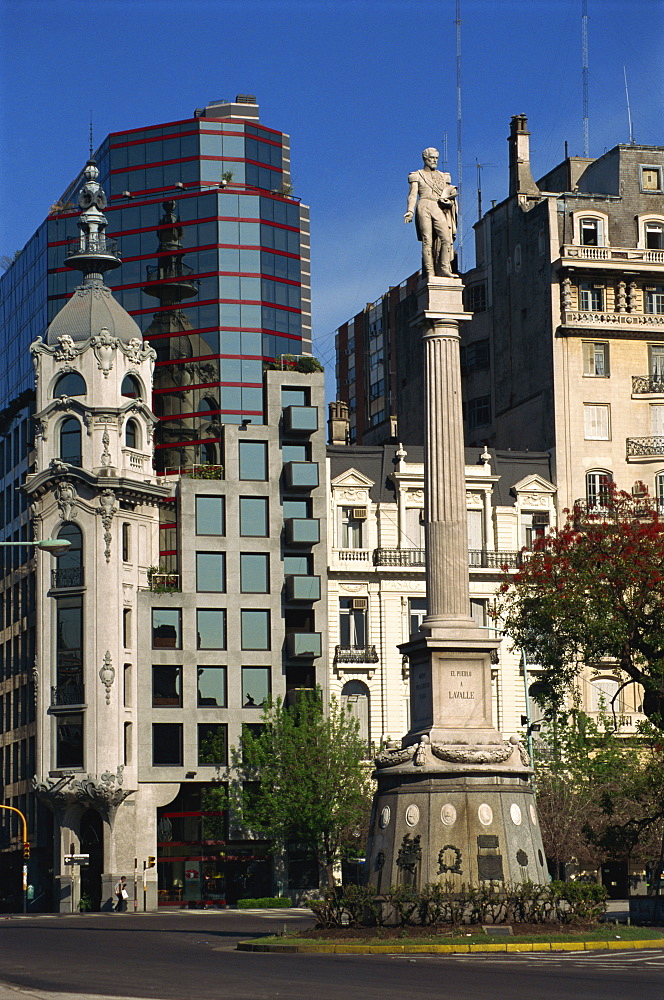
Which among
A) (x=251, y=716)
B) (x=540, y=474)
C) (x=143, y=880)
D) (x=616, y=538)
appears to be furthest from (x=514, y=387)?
(x=616, y=538)

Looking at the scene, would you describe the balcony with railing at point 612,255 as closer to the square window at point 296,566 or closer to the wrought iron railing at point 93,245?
the square window at point 296,566

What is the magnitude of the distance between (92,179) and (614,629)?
6091 cm

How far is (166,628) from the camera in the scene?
8494cm

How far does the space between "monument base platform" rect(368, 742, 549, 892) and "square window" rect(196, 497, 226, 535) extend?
48.8 metres

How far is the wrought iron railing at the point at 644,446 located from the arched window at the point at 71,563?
28.9 m

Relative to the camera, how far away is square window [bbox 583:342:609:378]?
296 feet

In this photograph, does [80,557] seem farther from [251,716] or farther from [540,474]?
[540,474]

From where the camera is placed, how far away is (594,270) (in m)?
89.8

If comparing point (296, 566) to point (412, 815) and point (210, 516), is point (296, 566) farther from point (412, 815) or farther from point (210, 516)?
point (412, 815)

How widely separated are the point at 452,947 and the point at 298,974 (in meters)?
4.95

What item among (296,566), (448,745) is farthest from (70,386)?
(448,745)

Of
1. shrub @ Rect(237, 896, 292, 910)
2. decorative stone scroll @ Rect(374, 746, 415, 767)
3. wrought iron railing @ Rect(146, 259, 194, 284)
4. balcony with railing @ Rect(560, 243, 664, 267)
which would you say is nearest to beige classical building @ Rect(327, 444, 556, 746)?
shrub @ Rect(237, 896, 292, 910)

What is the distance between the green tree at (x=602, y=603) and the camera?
4962 cm

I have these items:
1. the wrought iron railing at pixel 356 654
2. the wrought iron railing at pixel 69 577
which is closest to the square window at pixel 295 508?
the wrought iron railing at pixel 356 654
